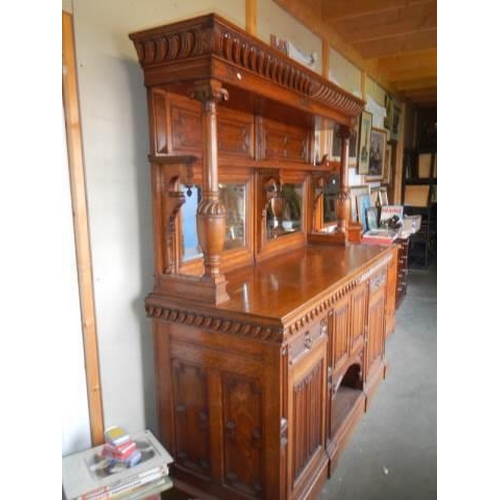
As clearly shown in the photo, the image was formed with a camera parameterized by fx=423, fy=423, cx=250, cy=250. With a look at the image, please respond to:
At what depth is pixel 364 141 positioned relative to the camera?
4.51 m

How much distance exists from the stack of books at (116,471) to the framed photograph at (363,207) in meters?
3.57

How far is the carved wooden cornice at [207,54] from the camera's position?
1.32 meters

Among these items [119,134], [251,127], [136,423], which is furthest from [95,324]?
[251,127]

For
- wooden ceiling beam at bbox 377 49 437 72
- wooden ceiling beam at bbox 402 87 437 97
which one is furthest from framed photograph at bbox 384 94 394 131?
wooden ceiling beam at bbox 402 87 437 97

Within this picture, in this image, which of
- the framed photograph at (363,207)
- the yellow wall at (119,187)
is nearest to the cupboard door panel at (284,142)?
the yellow wall at (119,187)

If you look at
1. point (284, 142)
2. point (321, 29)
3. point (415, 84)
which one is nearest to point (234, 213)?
point (284, 142)

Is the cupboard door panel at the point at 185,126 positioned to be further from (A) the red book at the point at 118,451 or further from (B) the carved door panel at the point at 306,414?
(A) the red book at the point at 118,451

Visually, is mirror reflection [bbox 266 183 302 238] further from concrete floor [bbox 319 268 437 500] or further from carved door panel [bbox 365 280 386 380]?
concrete floor [bbox 319 268 437 500]

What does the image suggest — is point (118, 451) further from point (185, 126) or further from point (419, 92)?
point (419, 92)

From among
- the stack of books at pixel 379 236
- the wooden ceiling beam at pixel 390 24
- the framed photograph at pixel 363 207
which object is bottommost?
the stack of books at pixel 379 236

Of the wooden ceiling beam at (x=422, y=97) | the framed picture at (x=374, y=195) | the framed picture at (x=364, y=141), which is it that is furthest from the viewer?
A: the wooden ceiling beam at (x=422, y=97)

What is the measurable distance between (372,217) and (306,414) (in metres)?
3.59

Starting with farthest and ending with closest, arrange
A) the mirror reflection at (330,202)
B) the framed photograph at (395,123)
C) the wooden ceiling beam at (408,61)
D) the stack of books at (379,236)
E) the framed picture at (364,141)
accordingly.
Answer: the framed photograph at (395,123) < the wooden ceiling beam at (408,61) < the framed picture at (364,141) < the stack of books at (379,236) < the mirror reflection at (330,202)

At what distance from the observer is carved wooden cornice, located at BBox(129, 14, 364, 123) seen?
1324mm
